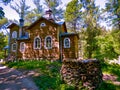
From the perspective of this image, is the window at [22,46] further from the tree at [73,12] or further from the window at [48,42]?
the tree at [73,12]

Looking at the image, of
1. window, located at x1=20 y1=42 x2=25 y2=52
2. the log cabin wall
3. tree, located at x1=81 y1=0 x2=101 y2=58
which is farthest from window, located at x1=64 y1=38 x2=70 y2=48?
window, located at x1=20 y1=42 x2=25 y2=52

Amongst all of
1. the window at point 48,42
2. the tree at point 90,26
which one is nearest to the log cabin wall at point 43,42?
the window at point 48,42

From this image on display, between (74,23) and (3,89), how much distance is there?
26.5 metres

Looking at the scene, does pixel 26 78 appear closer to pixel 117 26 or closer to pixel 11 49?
pixel 11 49

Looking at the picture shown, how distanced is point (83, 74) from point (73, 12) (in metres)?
23.6

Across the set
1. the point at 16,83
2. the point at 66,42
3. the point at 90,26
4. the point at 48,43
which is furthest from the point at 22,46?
the point at 16,83

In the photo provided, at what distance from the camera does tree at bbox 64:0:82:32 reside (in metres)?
33.0

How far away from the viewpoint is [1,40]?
132ft

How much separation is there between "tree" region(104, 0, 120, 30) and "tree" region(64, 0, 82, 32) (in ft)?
21.2

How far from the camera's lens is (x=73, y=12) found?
33719 millimetres

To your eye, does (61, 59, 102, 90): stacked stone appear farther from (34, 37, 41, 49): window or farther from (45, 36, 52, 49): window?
(34, 37, 41, 49): window

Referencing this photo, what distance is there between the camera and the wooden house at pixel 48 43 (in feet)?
76.5

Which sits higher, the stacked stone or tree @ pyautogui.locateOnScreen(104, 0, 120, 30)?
tree @ pyautogui.locateOnScreen(104, 0, 120, 30)

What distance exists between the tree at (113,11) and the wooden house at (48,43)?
802 centimetres
